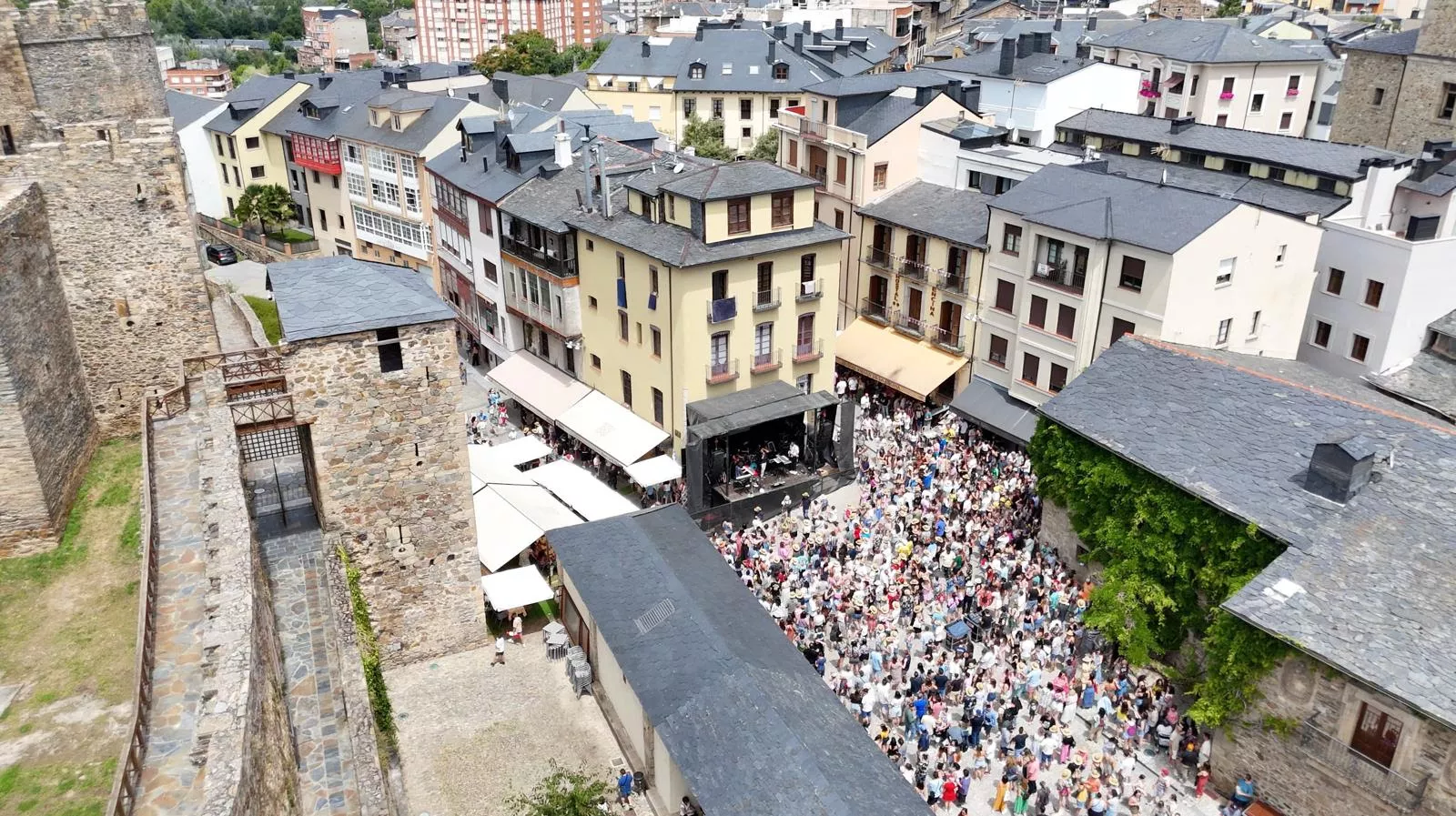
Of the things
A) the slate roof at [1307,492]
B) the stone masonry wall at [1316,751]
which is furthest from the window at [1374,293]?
the stone masonry wall at [1316,751]

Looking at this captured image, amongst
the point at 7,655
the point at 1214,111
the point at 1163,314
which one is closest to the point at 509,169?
the point at 1163,314

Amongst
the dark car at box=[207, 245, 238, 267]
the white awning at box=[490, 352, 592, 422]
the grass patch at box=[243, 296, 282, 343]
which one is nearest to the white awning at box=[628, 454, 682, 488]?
the white awning at box=[490, 352, 592, 422]

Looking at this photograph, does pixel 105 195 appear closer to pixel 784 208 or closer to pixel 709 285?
pixel 709 285

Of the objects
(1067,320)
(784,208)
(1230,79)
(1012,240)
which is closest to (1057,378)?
(1067,320)

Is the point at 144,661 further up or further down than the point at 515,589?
further up

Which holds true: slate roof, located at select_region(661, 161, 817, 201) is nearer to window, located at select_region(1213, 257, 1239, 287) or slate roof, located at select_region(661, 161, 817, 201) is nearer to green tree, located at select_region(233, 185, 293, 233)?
window, located at select_region(1213, 257, 1239, 287)
